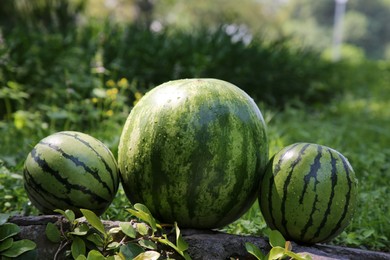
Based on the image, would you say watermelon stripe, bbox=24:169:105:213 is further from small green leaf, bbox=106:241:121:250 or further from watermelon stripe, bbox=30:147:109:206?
small green leaf, bbox=106:241:121:250

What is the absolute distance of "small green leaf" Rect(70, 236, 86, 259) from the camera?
1.98 meters

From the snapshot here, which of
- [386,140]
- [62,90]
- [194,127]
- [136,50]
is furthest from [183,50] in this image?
[194,127]

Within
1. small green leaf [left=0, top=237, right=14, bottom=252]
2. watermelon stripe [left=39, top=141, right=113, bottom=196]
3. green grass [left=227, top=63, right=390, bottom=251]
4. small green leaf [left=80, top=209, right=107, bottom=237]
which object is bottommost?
green grass [left=227, top=63, right=390, bottom=251]

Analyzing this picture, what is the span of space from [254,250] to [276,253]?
8 centimetres

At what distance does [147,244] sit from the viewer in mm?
1981

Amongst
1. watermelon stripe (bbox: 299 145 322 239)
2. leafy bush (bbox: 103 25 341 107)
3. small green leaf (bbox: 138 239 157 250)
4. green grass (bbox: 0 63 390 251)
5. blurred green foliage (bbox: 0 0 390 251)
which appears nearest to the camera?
small green leaf (bbox: 138 239 157 250)

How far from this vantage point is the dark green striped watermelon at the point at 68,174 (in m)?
2.13

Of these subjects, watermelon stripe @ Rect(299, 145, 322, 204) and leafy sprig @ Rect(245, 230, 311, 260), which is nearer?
leafy sprig @ Rect(245, 230, 311, 260)

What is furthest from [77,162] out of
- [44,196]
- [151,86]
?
[151,86]

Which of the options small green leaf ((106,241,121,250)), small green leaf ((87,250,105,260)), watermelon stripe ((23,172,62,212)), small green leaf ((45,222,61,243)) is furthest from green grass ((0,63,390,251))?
small green leaf ((87,250,105,260))

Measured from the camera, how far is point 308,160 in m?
2.12

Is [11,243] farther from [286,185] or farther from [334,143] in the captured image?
[334,143]

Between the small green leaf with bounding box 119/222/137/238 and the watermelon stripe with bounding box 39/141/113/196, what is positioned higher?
the watermelon stripe with bounding box 39/141/113/196

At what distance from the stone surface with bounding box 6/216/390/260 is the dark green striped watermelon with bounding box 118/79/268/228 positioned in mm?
135
